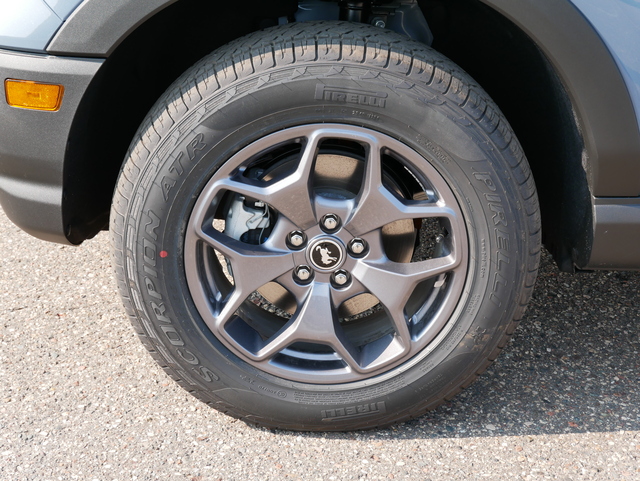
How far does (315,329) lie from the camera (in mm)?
1789

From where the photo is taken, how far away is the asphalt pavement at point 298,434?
1.75 meters

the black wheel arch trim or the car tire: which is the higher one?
the black wheel arch trim

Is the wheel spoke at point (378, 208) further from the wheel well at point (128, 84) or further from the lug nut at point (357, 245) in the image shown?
the wheel well at point (128, 84)

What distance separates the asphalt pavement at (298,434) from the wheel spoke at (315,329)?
0.92 ft

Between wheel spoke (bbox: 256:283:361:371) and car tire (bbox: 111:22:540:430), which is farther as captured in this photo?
wheel spoke (bbox: 256:283:361:371)

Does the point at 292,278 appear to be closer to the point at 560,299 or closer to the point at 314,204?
the point at 314,204

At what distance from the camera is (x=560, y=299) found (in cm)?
255

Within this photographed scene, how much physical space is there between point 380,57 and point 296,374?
905mm

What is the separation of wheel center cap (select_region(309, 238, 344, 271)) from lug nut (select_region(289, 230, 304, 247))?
33 mm

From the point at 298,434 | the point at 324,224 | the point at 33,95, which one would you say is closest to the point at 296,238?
the point at 324,224

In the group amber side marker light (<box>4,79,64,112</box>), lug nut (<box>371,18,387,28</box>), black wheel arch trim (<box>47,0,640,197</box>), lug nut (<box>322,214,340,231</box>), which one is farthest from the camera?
lug nut (<box>371,18,387,28</box>)

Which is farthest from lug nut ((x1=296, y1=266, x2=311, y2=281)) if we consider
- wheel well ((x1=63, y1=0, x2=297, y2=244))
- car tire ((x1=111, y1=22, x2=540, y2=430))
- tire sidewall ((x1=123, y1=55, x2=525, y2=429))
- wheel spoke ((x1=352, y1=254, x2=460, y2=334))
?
wheel well ((x1=63, y1=0, x2=297, y2=244))

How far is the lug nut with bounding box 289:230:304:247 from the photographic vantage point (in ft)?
5.70

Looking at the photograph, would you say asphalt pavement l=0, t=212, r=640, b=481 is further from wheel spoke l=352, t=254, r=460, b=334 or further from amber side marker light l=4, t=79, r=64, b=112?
amber side marker light l=4, t=79, r=64, b=112
